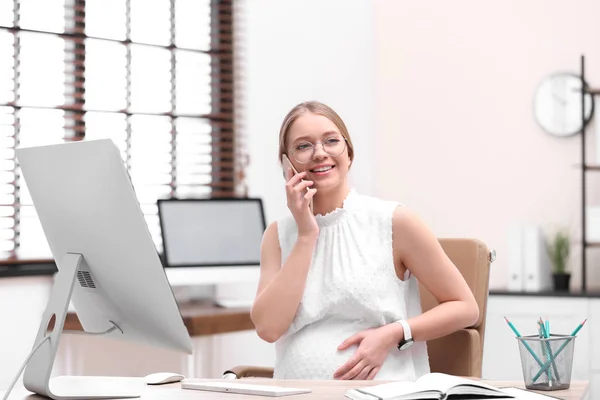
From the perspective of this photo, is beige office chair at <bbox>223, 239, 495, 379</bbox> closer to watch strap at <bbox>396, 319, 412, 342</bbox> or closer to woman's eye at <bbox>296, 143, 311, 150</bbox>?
watch strap at <bbox>396, 319, 412, 342</bbox>

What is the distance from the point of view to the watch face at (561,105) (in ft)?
13.2

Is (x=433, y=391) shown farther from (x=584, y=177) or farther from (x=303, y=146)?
(x=584, y=177)

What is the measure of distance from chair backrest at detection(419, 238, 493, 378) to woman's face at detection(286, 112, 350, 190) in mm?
433

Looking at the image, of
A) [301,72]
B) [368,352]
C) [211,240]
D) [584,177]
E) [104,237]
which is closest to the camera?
[104,237]

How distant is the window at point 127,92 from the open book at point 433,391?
238 cm

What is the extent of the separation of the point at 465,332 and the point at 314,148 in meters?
0.60

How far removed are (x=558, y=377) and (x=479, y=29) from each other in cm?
302

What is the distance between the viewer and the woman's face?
6.40ft

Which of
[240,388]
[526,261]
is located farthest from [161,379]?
[526,261]

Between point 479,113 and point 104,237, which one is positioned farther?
point 479,113

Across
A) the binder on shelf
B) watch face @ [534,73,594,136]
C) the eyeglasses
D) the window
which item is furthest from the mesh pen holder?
watch face @ [534,73,594,136]

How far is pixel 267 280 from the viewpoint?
1.96m

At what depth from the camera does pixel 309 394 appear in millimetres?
1494

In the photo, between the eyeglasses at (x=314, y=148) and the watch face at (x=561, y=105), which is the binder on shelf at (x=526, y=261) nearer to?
the watch face at (x=561, y=105)
